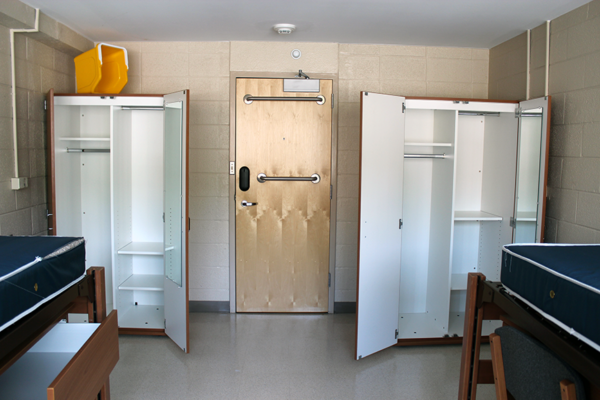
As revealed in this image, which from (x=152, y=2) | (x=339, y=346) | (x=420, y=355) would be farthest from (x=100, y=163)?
(x=420, y=355)

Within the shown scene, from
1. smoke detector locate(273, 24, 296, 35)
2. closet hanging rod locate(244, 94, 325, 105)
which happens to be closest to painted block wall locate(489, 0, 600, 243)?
closet hanging rod locate(244, 94, 325, 105)

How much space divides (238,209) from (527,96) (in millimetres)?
2536

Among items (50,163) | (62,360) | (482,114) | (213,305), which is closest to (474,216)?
(482,114)

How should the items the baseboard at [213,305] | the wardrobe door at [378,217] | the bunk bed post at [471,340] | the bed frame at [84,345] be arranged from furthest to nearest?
the baseboard at [213,305] → the wardrobe door at [378,217] → the bunk bed post at [471,340] → the bed frame at [84,345]

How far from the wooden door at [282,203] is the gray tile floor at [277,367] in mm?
342

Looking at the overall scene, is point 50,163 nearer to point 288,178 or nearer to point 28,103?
point 28,103

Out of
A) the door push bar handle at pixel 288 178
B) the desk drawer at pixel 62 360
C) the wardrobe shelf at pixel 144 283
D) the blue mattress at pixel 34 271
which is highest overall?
the door push bar handle at pixel 288 178

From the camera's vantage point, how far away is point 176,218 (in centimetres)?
314

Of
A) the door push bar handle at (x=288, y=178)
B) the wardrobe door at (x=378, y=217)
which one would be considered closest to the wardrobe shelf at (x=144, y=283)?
the door push bar handle at (x=288, y=178)

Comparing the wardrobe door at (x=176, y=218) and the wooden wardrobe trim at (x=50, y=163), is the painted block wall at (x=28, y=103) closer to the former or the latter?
the wooden wardrobe trim at (x=50, y=163)

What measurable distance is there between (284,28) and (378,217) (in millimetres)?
1621

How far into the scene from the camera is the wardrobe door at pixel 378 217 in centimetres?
291

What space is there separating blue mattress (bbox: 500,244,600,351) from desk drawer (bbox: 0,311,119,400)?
1687mm

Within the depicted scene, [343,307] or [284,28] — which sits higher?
[284,28]
